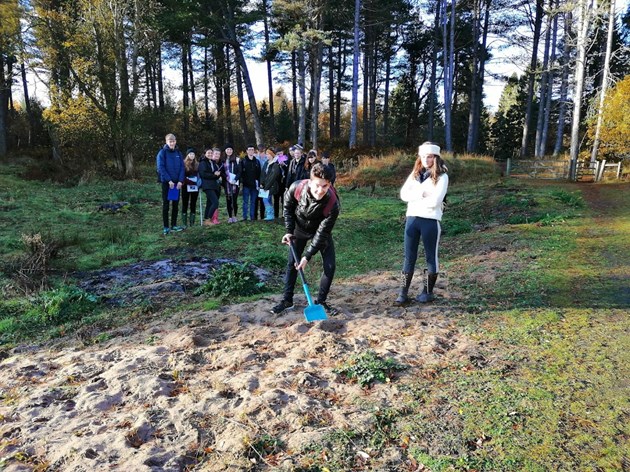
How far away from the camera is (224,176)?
408 inches

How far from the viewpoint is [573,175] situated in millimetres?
19516

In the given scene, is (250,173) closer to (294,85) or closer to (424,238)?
(424,238)

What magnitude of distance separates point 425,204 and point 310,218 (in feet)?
4.20

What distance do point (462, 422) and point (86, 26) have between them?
20.6 meters

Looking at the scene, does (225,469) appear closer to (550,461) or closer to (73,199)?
(550,461)

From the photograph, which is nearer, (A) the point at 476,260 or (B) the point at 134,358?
(B) the point at 134,358

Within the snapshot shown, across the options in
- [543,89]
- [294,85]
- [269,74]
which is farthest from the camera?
[294,85]

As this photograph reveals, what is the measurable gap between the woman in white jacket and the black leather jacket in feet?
2.85

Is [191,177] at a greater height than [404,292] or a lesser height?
greater

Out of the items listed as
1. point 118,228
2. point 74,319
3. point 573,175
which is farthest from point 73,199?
point 573,175

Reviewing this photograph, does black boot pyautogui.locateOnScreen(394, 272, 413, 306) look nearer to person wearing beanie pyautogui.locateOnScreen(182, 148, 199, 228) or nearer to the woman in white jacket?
the woman in white jacket

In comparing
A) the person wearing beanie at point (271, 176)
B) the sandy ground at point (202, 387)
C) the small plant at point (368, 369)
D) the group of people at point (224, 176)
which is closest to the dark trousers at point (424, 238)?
the sandy ground at point (202, 387)

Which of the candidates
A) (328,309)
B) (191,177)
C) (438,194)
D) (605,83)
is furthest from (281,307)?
(605,83)

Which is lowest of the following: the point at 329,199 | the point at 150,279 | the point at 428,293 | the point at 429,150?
the point at 150,279
